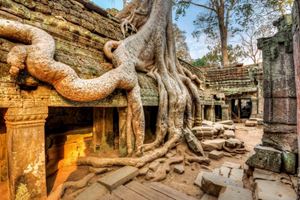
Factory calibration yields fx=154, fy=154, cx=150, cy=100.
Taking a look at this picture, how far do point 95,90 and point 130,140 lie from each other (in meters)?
1.53

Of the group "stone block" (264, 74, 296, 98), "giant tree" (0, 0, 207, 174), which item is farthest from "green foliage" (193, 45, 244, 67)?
"stone block" (264, 74, 296, 98)

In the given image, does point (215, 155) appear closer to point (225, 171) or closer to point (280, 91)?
point (225, 171)

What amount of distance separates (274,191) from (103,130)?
3609mm

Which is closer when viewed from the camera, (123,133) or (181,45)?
(123,133)

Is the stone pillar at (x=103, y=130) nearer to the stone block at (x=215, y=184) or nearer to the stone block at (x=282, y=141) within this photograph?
the stone block at (x=215, y=184)

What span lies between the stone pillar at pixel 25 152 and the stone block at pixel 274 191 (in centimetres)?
277

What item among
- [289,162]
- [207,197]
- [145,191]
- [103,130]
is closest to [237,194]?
[207,197]

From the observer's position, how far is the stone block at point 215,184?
2402 millimetres

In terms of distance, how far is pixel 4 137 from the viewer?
8.91 feet

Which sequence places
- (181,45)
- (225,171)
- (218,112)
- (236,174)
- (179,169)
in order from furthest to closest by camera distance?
(181,45)
(218,112)
(179,169)
(225,171)
(236,174)

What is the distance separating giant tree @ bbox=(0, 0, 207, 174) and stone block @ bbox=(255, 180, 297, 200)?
2061 mm

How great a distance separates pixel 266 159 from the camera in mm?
2143

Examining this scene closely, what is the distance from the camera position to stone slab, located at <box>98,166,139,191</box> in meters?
2.49

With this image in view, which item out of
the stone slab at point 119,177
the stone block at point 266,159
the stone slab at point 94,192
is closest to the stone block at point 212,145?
the stone block at point 266,159
